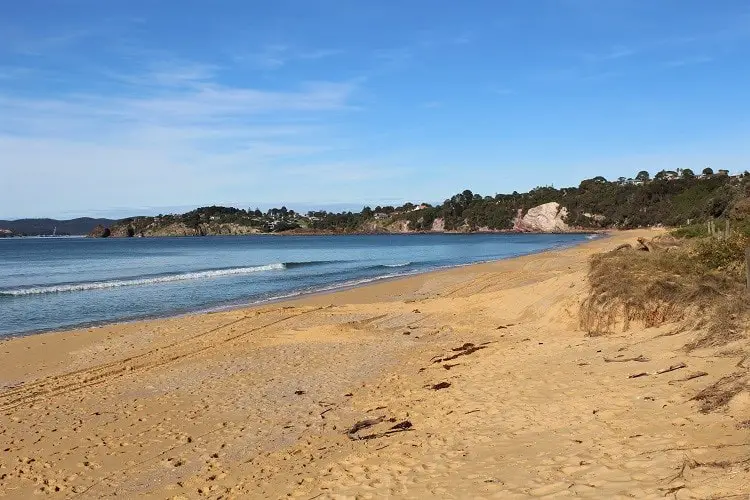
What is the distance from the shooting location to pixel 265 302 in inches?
932

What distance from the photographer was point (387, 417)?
770cm

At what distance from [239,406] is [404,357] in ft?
12.6

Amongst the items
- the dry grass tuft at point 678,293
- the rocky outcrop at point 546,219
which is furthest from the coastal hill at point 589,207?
the dry grass tuft at point 678,293

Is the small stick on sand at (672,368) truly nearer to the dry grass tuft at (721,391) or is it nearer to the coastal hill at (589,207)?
the dry grass tuft at (721,391)

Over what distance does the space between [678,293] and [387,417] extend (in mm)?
5825

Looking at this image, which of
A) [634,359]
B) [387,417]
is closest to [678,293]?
[634,359]

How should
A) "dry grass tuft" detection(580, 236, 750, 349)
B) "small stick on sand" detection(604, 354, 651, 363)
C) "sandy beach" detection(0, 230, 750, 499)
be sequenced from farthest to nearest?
1. "dry grass tuft" detection(580, 236, 750, 349)
2. "small stick on sand" detection(604, 354, 651, 363)
3. "sandy beach" detection(0, 230, 750, 499)

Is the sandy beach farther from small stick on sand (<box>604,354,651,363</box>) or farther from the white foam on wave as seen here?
the white foam on wave

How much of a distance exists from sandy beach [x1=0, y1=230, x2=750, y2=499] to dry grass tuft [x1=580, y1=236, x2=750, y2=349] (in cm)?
40

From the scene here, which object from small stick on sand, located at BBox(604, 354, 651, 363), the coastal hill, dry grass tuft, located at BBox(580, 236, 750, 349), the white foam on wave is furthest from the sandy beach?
the coastal hill

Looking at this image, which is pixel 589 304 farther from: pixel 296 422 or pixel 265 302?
pixel 265 302

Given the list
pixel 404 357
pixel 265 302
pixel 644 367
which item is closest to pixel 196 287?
pixel 265 302

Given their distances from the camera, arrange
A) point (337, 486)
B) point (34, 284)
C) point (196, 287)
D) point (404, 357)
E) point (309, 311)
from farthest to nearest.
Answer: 1. point (34, 284)
2. point (196, 287)
3. point (309, 311)
4. point (404, 357)
5. point (337, 486)

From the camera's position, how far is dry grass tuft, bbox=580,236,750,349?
27.8 ft
